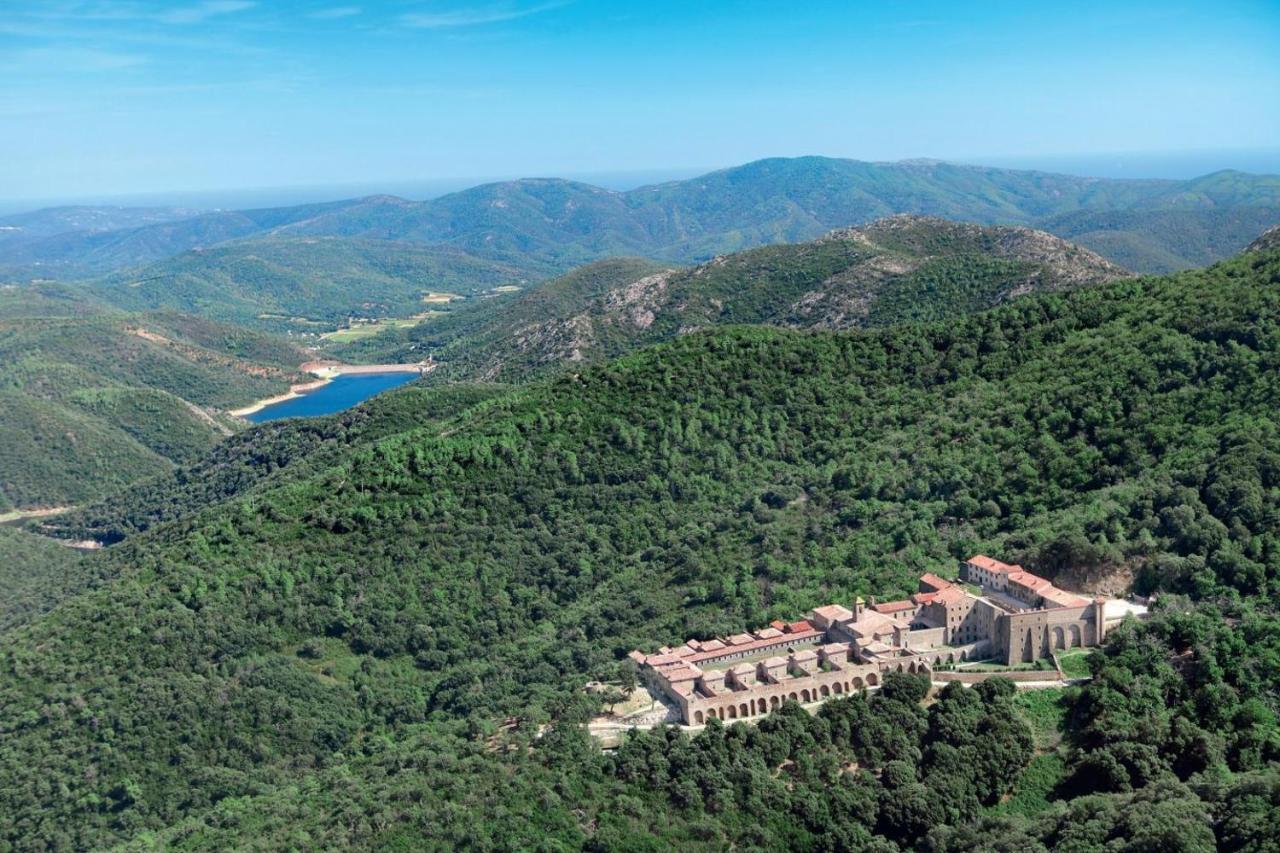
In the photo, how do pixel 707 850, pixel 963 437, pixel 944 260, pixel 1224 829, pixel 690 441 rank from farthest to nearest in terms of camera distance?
pixel 944 260
pixel 690 441
pixel 963 437
pixel 707 850
pixel 1224 829

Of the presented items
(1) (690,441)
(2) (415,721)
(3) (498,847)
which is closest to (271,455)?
(1) (690,441)

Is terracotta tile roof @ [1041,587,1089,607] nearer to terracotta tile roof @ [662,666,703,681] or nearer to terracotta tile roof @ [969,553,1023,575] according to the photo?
terracotta tile roof @ [969,553,1023,575]

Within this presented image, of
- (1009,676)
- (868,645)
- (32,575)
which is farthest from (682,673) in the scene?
(32,575)

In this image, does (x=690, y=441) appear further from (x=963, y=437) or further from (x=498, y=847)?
(x=498, y=847)

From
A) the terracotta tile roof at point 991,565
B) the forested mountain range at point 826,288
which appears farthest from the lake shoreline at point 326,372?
the terracotta tile roof at point 991,565

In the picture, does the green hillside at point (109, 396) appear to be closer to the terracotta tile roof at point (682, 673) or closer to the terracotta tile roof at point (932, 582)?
the terracotta tile roof at point (682, 673)

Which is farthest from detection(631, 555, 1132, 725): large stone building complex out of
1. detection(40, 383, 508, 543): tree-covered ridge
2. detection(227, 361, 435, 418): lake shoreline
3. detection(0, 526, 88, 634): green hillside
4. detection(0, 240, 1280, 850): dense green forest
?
detection(227, 361, 435, 418): lake shoreline
